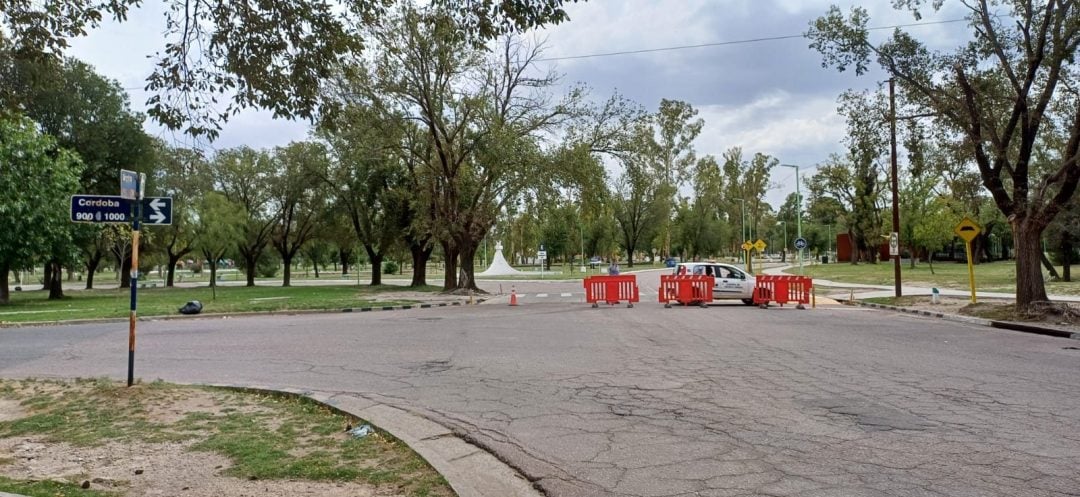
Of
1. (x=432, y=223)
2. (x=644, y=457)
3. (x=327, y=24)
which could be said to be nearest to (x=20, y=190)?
(x=432, y=223)

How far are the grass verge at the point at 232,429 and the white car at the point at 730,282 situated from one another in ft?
57.8

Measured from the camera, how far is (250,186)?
46531mm

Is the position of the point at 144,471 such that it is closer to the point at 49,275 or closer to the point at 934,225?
the point at 49,275

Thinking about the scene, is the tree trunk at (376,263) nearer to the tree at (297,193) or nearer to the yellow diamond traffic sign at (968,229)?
the tree at (297,193)

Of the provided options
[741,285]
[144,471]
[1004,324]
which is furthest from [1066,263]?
[144,471]

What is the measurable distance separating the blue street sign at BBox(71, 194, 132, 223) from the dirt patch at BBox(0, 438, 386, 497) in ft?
9.89

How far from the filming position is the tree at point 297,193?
4012 cm

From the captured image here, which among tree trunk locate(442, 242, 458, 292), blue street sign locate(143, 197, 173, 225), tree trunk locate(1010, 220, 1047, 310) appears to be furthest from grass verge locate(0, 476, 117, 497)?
tree trunk locate(442, 242, 458, 292)

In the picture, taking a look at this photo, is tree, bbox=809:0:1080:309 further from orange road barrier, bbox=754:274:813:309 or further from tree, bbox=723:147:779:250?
tree, bbox=723:147:779:250

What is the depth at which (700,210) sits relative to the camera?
83750mm

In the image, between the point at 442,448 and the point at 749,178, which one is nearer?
the point at 442,448

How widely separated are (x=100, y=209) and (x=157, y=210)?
A: 1.99 ft

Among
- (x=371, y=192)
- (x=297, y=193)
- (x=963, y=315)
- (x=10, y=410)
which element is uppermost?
(x=297, y=193)

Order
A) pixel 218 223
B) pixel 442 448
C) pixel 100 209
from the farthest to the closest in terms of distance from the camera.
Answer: pixel 218 223 → pixel 100 209 → pixel 442 448
